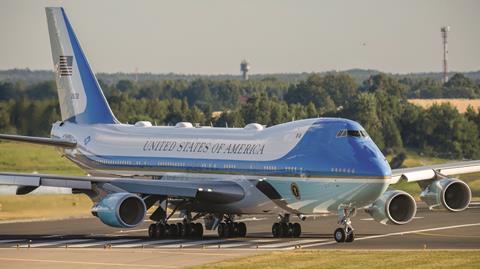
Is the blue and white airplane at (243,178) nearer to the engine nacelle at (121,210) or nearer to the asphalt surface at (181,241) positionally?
the engine nacelle at (121,210)

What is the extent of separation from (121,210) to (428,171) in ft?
44.2

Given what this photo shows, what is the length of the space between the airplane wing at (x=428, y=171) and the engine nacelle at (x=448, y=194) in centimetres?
57

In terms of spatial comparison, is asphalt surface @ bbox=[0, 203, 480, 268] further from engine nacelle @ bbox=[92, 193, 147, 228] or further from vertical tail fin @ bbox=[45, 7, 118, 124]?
vertical tail fin @ bbox=[45, 7, 118, 124]

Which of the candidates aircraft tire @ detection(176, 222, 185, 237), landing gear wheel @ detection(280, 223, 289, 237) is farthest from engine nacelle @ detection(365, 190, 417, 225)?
aircraft tire @ detection(176, 222, 185, 237)

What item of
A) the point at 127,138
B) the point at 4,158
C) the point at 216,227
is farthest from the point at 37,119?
the point at 216,227

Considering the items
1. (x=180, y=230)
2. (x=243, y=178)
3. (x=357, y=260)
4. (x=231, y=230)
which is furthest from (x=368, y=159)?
(x=180, y=230)

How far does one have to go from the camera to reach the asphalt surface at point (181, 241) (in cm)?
4575

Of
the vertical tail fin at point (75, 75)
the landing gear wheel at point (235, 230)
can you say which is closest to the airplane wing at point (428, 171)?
the landing gear wheel at point (235, 230)

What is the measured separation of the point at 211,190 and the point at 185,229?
2926mm

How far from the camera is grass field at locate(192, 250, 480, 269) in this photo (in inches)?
1678

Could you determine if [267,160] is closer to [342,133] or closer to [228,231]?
[342,133]

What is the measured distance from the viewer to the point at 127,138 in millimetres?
61438

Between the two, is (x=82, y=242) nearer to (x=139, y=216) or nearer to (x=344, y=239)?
(x=139, y=216)

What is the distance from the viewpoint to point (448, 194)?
186ft
